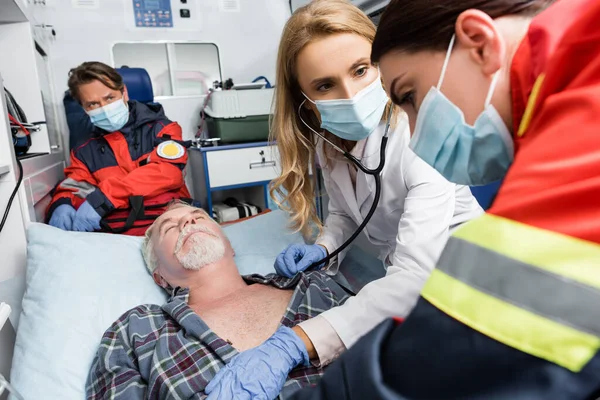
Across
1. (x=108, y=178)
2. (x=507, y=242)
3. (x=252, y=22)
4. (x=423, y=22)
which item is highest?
(x=252, y=22)

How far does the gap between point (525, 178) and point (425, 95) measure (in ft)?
0.98

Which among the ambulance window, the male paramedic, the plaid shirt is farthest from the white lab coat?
the ambulance window

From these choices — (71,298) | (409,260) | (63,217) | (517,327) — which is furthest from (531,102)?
(63,217)

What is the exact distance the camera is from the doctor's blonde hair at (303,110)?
1.23 metres

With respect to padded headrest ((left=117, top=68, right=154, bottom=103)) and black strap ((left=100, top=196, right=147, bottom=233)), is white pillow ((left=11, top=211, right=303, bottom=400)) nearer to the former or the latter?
black strap ((left=100, top=196, right=147, bottom=233))

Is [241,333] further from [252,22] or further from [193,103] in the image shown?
[252,22]

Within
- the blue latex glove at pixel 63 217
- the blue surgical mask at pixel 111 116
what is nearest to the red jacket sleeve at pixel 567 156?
the blue latex glove at pixel 63 217

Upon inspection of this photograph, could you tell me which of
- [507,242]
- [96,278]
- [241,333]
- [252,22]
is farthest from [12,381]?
[252,22]

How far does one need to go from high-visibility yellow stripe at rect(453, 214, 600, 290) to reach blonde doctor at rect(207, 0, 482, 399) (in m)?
0.68

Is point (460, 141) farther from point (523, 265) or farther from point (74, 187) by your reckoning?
point (74, 187)

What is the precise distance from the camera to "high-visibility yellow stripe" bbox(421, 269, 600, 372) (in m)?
0.34

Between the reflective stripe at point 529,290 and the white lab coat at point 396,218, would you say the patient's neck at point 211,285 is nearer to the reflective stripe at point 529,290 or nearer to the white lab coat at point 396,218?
the white lab coat at point 396,218

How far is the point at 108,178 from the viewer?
236cm

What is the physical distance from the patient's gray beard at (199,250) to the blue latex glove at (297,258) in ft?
0.76
